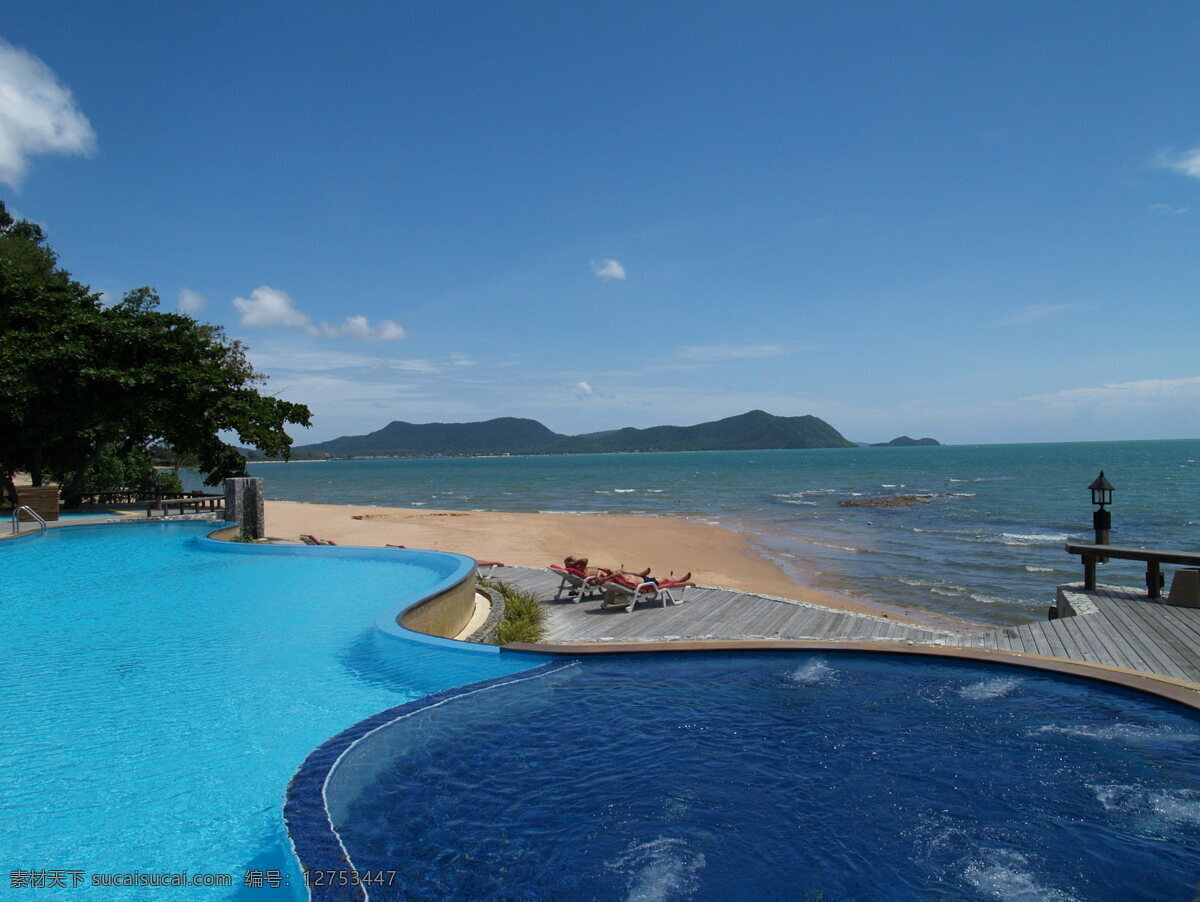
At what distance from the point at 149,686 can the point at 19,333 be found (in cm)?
2044

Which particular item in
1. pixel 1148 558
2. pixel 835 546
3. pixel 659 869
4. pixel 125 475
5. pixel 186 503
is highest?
pixel 125 475

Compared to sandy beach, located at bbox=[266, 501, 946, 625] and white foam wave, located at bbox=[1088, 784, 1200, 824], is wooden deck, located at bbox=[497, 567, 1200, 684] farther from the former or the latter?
sandy beach, located at bbox=[266, 501, 946, 625]

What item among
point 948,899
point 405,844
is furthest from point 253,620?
point 948,899

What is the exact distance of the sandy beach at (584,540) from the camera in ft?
53.9

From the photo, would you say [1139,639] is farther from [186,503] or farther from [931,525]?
[186,503]

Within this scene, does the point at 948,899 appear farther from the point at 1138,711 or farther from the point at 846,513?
the point at 846,513

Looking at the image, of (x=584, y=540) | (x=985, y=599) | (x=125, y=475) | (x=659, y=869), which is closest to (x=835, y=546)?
(x=584, y=540)

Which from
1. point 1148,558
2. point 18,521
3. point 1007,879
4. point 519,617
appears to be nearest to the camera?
point 1007,879

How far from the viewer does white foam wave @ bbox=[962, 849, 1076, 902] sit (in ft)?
12.4

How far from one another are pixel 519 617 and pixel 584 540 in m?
15.1

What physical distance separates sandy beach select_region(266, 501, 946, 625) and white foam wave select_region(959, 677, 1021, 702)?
5.71 meters

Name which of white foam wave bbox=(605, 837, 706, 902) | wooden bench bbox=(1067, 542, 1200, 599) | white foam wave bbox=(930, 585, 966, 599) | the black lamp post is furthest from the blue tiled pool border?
white foam wave bbox=(930, 585, 966, 599)

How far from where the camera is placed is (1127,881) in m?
3.89

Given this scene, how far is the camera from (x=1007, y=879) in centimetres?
391
